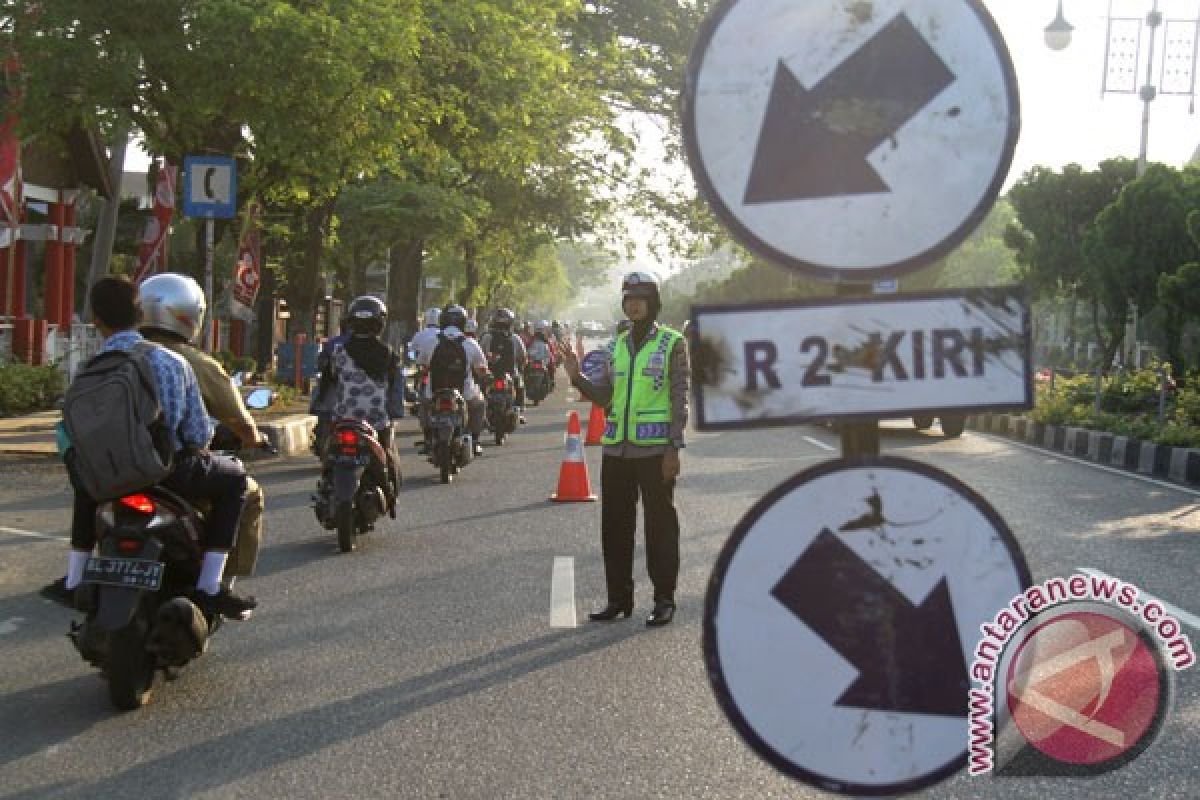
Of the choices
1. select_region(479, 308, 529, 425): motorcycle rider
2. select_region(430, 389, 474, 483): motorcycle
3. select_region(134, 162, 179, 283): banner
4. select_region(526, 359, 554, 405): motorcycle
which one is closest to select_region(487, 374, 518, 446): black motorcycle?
select_region(479, 308, 529, 425): motorcycle rider

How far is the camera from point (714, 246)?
38750mm

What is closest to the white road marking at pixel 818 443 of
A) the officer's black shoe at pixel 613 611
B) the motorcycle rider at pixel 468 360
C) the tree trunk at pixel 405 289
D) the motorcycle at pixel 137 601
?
the motorcycle rider at pixel 468 360

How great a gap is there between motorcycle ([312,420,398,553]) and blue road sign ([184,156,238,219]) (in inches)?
197

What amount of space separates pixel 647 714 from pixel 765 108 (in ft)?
12.0

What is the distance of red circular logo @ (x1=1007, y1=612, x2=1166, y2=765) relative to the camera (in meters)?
5.38

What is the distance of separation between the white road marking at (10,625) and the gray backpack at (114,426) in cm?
164

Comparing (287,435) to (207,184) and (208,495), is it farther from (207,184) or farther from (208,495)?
(208,495)

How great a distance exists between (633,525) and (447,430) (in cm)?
678

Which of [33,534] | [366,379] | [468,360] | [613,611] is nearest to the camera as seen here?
[613,611]

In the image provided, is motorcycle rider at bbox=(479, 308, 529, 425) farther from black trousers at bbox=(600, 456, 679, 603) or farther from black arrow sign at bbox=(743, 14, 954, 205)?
black arrow sign at bbox=(743, 14, 954, 205)

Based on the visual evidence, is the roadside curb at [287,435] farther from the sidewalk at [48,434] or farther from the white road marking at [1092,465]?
the white road marking at [1092,465]

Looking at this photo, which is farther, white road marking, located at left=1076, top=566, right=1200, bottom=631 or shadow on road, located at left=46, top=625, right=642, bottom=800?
white road marking, located at left=1076, top=566, right=1200, bottom=631

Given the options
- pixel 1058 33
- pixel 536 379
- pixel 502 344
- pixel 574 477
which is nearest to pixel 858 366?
pixel 574 477

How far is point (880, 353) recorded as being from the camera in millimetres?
2377
